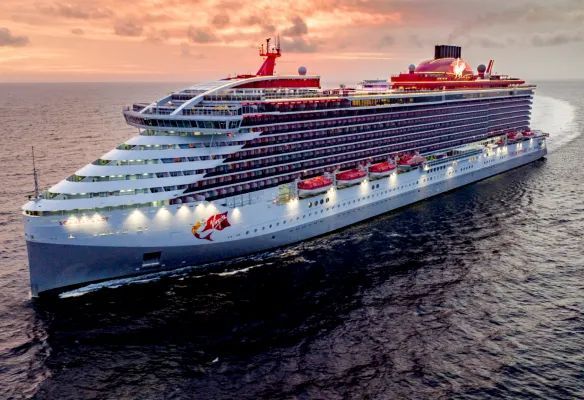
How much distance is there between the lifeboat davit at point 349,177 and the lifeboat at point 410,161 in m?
10.0

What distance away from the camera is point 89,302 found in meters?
39.4

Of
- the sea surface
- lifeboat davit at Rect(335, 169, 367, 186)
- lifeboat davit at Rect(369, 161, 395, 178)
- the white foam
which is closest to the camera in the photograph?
the sea surface

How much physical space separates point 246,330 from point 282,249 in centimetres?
1620

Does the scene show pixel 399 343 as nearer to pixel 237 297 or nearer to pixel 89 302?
pixel 237 297

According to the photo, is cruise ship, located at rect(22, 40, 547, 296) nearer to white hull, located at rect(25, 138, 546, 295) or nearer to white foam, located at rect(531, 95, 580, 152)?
white hull, located at rect(25, 138, 546, 295)

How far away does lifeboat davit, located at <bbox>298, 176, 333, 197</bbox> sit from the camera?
5147cm

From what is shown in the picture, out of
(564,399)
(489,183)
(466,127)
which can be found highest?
(466,127)

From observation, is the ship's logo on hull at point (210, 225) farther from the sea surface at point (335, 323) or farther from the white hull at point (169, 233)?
the sea surface at point (335, 323)

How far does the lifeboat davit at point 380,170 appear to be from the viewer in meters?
60.5

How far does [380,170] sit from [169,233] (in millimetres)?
29533

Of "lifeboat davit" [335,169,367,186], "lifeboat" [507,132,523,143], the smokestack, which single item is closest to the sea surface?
"lifeboat davit" [335,169,367,186]

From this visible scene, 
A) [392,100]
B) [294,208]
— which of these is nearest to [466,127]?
[392,100]

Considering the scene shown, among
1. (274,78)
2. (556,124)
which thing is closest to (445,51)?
(274,78)

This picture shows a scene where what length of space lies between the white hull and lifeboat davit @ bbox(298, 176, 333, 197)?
0.69m
